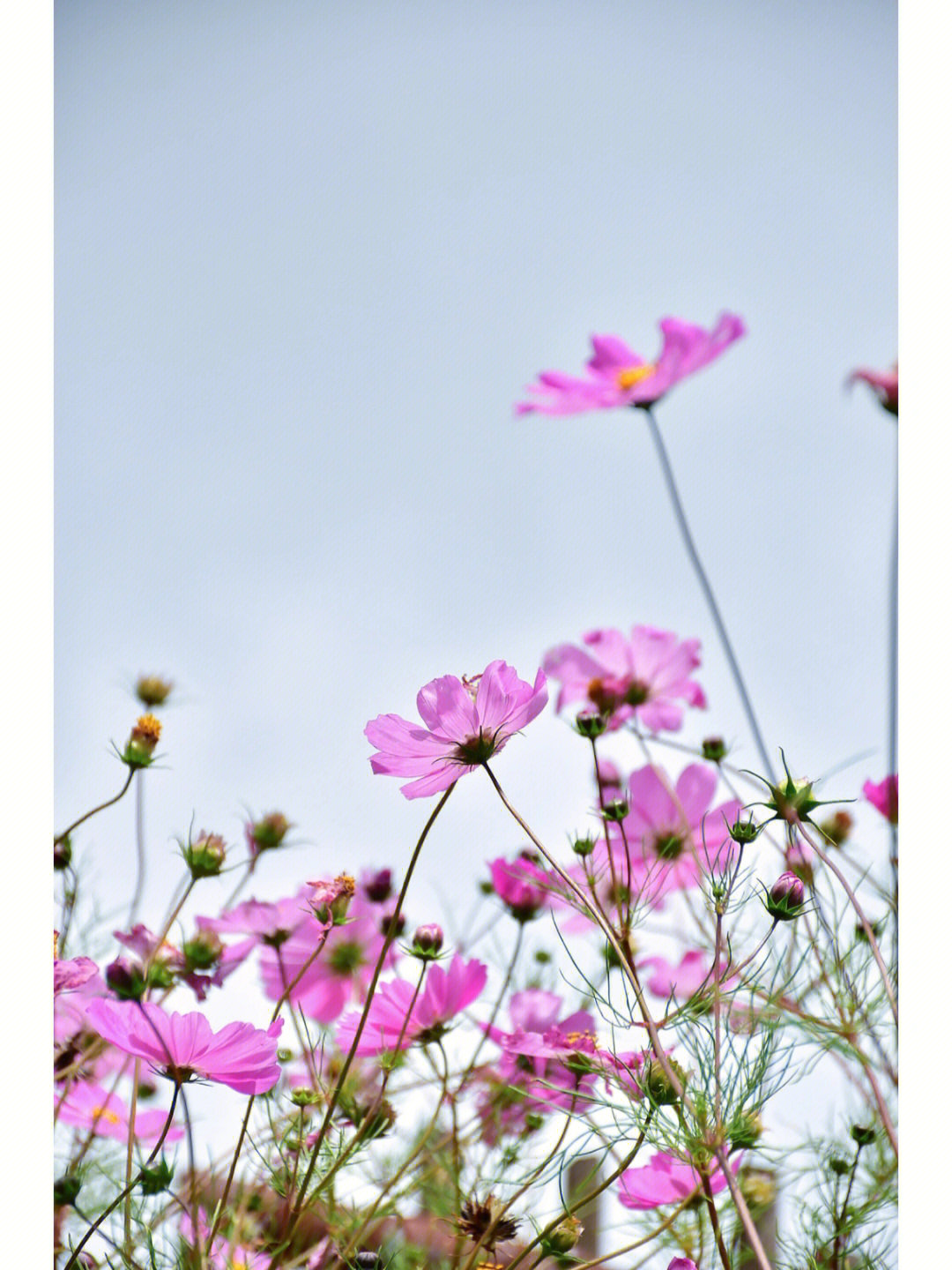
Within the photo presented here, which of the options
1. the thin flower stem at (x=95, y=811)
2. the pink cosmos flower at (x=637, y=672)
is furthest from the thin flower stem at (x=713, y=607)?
the thin flower stem at (x=95, y=811)

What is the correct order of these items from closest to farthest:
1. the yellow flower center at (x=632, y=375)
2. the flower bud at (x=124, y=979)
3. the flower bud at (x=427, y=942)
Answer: the flower bud at (x=124, y=979) → the flower bud at (x=427, y=942) → the yellow flower center at (x=632, y=375)

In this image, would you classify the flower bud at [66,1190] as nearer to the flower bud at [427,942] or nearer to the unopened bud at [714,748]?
the flower bud at [427,942]

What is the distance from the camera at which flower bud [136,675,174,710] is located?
555mm

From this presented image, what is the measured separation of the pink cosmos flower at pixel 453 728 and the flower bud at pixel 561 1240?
163mm

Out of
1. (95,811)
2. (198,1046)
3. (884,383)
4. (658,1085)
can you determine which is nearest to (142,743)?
(95,811)

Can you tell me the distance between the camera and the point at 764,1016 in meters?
0.41

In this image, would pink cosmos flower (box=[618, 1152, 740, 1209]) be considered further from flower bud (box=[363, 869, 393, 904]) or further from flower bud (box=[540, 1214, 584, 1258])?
flower bud (box=[363, 869, 393, 904])

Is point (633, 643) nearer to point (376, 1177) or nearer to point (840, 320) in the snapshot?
point (840, 320)

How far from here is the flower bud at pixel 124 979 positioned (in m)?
0.31

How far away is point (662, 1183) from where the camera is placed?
17.0 inches

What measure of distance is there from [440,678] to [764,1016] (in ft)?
0.65
